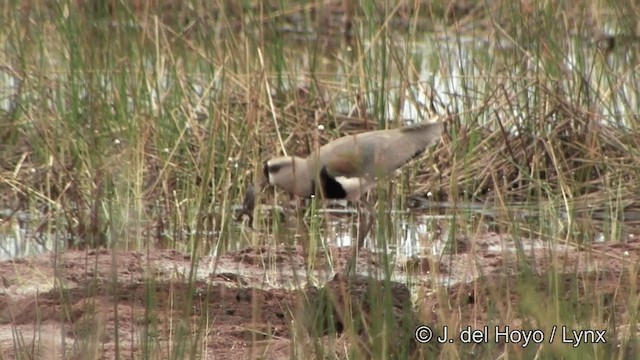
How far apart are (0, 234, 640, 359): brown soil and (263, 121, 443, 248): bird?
25.8 inches

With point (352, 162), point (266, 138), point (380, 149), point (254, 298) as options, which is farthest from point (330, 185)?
point (254, 298)

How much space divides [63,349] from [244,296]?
138 cm

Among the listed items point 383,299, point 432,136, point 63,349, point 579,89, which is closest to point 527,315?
point 383,299

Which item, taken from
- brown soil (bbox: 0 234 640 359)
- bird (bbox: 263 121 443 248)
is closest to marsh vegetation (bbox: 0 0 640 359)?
brown soil (bbox: 0 234 640 359)

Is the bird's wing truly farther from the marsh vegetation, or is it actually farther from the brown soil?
the brown soil

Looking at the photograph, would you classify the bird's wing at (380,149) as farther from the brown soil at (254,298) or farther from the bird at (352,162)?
the brown soil at (254,298)

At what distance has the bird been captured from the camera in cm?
649

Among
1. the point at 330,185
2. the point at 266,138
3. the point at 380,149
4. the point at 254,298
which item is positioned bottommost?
the point at 254,298

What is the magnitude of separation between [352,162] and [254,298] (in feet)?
8.74

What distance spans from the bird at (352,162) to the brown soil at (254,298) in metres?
0.66

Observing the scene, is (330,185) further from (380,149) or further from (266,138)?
(266,138)

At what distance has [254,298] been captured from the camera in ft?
12.5

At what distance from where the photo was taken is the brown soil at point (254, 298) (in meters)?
3.83

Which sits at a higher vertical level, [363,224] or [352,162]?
[352,162]
